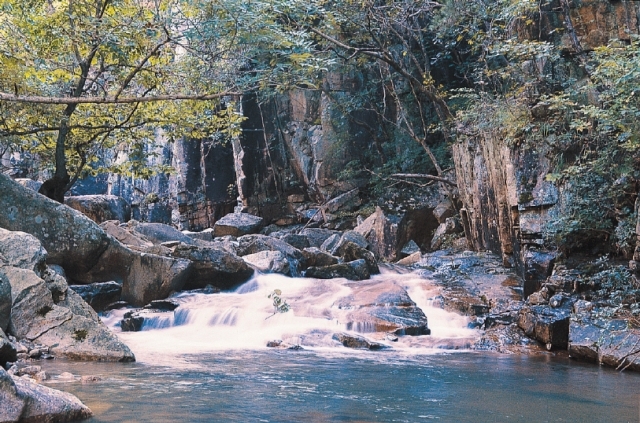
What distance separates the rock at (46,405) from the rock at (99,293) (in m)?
6.16

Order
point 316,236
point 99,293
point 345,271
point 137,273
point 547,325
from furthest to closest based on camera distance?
point 316,236 < point 345,271 < point 137,273 < point 99,293 < point 547,325

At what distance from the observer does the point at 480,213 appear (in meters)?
14.3

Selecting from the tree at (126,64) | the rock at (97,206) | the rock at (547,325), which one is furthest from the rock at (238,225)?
the rock at (547,325)

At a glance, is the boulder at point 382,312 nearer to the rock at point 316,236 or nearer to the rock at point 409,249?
the rock at point 409,249

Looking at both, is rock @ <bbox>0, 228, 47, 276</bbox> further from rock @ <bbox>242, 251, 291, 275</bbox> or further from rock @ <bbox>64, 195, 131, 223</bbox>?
rock @ <bbox>64, 195, 131, 223</bbox>

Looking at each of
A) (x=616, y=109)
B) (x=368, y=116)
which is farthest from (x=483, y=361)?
(x=368, y=116)

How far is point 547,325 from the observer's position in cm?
862

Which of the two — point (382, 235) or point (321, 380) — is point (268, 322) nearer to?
point (321, 380)

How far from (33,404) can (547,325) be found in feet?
22.5

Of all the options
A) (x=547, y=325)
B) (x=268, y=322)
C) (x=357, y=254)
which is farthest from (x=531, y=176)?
(x=268, y=322)

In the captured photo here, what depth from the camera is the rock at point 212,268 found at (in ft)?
39.4

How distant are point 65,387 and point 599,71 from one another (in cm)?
793

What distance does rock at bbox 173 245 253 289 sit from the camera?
12.0 m

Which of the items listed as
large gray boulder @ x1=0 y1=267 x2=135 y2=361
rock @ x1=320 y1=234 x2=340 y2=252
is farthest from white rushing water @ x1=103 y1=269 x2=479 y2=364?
rock @ x1=320 y1=234 x2=340 y2=252
